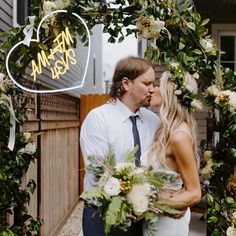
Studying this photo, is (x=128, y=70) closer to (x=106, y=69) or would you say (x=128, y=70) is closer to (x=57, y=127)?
(x=57, y=127)

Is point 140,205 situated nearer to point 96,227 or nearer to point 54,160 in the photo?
point 96,227

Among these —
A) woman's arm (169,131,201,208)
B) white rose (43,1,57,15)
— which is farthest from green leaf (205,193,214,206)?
white rose (43,1,57,15)

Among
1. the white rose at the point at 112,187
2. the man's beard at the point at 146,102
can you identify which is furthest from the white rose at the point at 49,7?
the white rose at the point at 112,187

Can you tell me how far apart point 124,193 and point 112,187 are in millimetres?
82

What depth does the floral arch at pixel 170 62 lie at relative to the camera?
11.1ft

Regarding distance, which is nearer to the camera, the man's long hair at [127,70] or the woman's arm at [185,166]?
the woman's arm at [185,166]


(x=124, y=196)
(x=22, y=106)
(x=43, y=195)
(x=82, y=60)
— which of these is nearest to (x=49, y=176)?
(x=43, y=195)

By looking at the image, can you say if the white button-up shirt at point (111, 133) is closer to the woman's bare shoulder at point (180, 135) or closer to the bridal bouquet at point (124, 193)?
the bridal bouquet at point (124, 193)

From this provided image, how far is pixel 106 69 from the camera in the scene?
33.4 meters

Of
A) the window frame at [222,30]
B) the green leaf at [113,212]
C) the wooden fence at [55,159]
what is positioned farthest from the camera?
the window frame at [222,30]

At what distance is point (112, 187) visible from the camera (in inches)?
107

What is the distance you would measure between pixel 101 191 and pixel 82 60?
12.0m

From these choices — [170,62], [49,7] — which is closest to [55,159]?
[49,7]

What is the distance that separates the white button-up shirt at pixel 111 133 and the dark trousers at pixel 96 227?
15 cm
